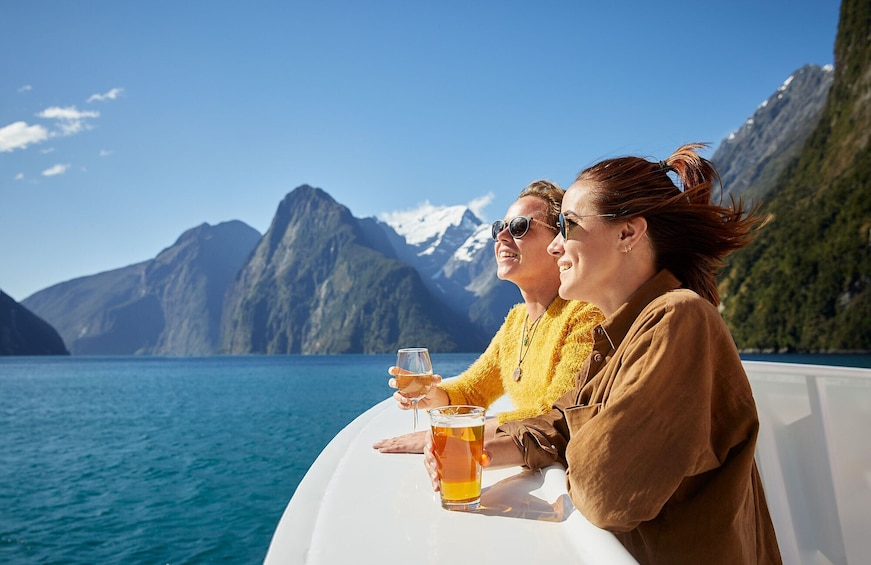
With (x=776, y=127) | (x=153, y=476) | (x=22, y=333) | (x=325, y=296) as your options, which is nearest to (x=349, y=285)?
(x=325, y=296)

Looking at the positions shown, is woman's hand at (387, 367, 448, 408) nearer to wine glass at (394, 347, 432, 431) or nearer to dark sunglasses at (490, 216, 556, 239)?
wine glass at (394, 347, 432, 431)

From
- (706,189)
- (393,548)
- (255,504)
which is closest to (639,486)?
(393,548)

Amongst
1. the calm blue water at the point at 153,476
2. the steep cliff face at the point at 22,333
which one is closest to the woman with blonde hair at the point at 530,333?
the calm blue water at the point at 153,476

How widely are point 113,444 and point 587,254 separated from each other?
2339cm

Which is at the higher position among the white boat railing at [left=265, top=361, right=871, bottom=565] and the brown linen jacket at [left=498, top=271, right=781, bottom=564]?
the brown linen jacket at [left=498, top=271, right=781, bottom=564]

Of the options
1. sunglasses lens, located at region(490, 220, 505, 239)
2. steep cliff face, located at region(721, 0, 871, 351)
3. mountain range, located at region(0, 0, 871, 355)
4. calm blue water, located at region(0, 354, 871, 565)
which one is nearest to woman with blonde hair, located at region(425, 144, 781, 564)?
sunglasses lens, located at region(490, 220, 505, 239)

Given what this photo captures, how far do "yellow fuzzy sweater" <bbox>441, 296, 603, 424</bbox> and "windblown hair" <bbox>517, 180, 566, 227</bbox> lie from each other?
42cm

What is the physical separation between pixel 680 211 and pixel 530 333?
4.30 ft

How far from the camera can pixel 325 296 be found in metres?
165

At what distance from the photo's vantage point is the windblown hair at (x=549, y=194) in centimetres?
268

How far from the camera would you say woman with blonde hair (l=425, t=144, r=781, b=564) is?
1.03 m

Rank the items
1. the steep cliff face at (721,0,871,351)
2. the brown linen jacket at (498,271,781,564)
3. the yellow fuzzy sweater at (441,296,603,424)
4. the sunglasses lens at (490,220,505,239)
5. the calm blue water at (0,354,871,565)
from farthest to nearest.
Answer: the steep cliff face at (721,0,871,351) → the calm blue water at (0,354,871,565) → the sunglasses lens at (490,220,505,239) → the yellow fuzzy sweater at (441,296,603,424) → the brown linen jacket at (498,271,781,564)

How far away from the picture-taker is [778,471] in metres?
2.59

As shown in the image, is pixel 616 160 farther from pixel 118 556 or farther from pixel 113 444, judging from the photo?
pixel 113 444
